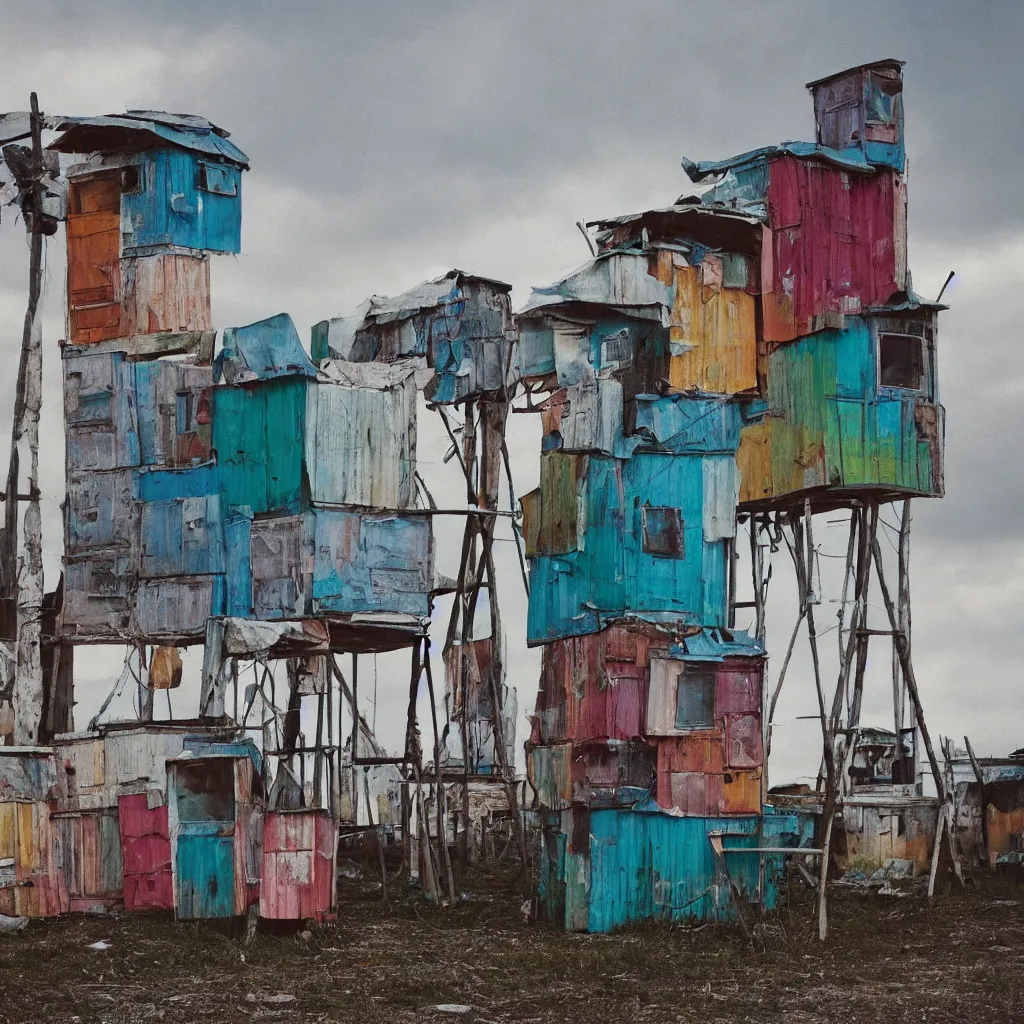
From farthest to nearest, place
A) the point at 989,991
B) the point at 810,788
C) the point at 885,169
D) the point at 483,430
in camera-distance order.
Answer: the point at 810,788
the point at 483,430
the point at 885,169
the point at 989,991

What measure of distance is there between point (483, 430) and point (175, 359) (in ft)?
19.7

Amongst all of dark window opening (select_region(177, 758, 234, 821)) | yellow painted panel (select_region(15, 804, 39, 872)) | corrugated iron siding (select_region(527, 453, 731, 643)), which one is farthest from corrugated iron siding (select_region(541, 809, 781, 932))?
yellow painted panel (select_region(15, 804, 39, 872))

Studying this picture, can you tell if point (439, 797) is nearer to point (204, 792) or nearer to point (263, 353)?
point (204, 792)

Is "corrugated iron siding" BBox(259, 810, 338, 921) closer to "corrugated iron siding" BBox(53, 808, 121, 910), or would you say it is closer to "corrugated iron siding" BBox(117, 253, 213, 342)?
"corrugated iron siding" BBox(53, 808, 121, 910)

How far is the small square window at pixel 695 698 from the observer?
31.8 meters

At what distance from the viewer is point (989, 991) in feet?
82.8

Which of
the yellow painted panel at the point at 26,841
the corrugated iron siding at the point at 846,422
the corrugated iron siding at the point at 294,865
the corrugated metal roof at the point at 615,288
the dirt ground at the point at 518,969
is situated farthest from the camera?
the corrugated iron siding at the point at 846,422

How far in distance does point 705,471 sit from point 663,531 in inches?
49.5

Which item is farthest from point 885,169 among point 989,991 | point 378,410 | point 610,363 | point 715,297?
point 989,991

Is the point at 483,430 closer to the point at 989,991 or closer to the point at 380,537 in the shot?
the point at 380,537

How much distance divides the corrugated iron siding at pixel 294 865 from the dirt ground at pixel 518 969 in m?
0.41

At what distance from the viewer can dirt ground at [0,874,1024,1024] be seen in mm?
23844

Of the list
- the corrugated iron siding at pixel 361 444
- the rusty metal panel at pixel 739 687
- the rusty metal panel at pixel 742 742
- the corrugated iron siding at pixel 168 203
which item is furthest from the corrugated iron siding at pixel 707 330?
the corrugated iron siding at pixel 168 203

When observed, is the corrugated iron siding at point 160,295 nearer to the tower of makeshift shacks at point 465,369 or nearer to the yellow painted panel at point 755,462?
the tower of makeshift shacks at point 465,369
